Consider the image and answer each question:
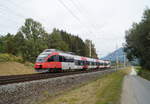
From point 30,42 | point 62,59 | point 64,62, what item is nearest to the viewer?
point 62,59

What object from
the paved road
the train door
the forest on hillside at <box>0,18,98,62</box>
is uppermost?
the forest on hillside at <box>0,18,98,62</box>

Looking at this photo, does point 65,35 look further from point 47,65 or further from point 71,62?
point 47,65

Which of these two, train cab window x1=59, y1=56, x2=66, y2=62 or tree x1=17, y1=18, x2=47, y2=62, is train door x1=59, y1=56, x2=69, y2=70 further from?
tree x1=17, y1=18, x2=47, y2=62

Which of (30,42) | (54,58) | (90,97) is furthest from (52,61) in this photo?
(30,42)

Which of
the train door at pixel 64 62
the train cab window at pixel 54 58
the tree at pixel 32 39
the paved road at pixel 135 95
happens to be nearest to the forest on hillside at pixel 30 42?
the tree at pixel 32 39

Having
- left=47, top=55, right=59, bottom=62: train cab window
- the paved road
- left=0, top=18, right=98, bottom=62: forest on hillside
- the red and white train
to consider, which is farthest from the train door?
left=0, top=18, right=98, bottom=62: forest on hillside

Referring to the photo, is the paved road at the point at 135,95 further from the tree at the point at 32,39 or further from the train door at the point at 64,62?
the tree at the point at 32,39

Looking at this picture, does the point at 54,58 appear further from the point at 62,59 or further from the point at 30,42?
the point at 30,42

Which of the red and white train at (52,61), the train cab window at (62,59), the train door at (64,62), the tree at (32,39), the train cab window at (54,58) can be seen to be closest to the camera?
the red and white train at (52,61)

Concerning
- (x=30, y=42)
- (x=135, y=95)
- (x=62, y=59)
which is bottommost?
(x=135, y=95)

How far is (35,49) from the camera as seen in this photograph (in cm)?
5378

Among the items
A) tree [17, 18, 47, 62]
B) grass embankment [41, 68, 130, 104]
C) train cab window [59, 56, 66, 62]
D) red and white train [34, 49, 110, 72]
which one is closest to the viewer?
grass embankment [41, 68, 130, 104]

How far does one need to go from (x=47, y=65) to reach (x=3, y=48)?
51.4 meters

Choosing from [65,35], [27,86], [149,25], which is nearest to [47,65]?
[27,86]
